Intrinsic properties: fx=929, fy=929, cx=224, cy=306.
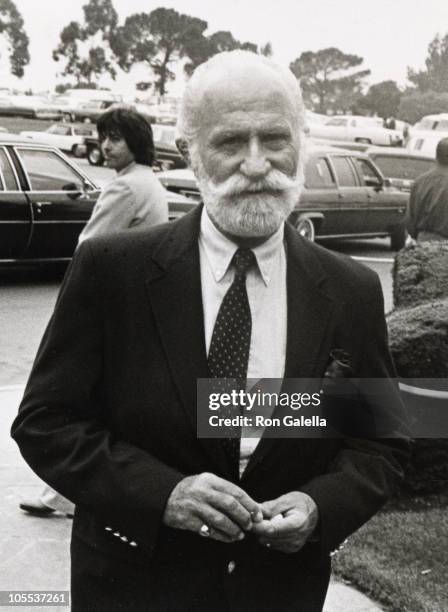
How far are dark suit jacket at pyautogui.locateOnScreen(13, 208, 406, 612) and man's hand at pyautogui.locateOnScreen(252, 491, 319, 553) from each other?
0.03 metres

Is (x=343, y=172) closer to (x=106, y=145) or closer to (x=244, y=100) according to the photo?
(x=106, y=145)

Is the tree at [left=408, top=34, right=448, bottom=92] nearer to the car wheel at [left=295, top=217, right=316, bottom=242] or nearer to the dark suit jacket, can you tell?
the car wheel at [left=295, top=217, right=316, bottom=242]

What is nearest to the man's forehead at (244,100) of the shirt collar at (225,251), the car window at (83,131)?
the shirt collar at (225,251)

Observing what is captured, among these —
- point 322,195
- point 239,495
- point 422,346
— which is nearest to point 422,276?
point 422,346

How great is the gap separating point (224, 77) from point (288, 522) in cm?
80

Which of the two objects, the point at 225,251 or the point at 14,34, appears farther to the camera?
the point at 14,34

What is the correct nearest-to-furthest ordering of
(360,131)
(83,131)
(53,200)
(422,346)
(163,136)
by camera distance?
(422,346) < (53,200) < (163,136) < (83,131) < (360,131)

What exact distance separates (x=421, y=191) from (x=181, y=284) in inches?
203

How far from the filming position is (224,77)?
1705mm

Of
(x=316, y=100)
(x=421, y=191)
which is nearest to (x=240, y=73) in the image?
(x=421, y=191)

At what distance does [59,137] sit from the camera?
26688 millimetres

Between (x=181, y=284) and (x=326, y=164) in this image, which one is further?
(x=326, y=164)

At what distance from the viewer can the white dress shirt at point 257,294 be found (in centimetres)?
171

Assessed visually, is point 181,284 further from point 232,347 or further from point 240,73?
point 240,73
